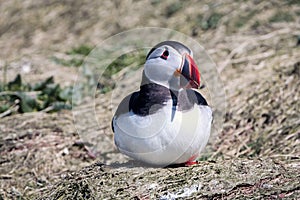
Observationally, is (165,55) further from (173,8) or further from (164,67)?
(173,8)

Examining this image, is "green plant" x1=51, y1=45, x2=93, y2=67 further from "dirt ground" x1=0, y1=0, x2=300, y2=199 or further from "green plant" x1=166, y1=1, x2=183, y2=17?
"green plant" x1=166, y1=1, x2=183, y2=17

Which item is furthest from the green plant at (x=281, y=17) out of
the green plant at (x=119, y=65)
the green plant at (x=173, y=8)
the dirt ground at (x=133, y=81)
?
the green plant at (x=119, y=65)

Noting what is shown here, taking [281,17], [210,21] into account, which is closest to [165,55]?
[281,17]

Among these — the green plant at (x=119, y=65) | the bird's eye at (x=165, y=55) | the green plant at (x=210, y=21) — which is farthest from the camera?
the green plant at (x=210, y=21)

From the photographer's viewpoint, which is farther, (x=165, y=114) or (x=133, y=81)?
(x=133, y=81)

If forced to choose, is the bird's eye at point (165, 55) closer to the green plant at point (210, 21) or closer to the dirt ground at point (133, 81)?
the dirt ground at point (133, 81)

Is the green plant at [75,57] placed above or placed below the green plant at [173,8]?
below

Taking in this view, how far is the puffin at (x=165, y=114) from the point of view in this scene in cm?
436

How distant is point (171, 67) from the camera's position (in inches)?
176

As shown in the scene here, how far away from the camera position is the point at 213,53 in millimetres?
8586

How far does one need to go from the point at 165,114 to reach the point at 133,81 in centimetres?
364

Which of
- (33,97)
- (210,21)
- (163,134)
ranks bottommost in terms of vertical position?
(33,97)

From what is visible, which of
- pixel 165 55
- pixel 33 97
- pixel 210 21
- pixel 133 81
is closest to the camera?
pixel 165 55

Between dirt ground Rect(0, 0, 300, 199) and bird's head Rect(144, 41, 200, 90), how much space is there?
26.4 inches
